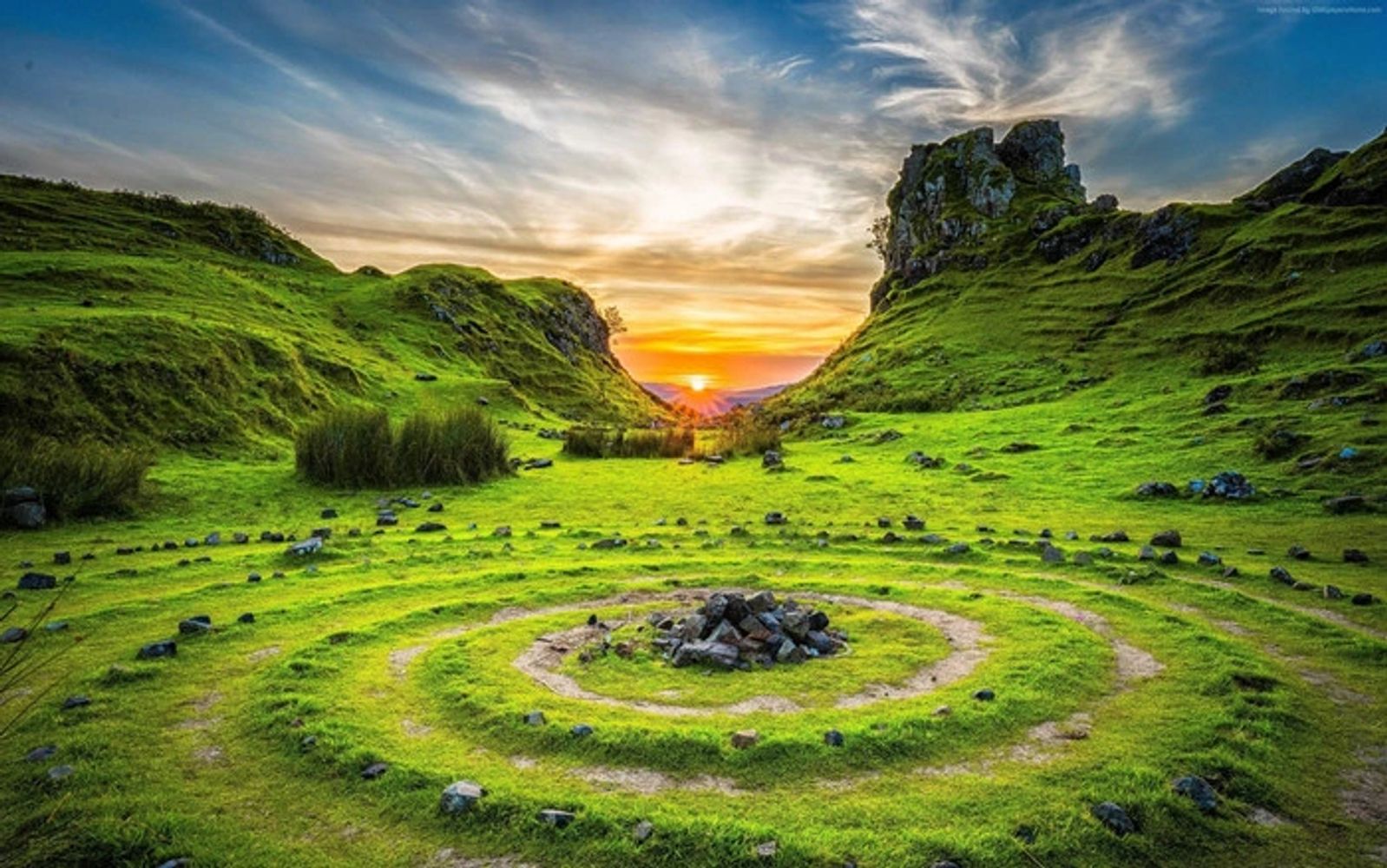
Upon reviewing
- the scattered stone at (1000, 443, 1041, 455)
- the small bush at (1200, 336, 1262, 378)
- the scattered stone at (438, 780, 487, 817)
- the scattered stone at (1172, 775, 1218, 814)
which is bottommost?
the scattered stone at (438, 780, 487, 817)

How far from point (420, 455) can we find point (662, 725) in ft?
82.5

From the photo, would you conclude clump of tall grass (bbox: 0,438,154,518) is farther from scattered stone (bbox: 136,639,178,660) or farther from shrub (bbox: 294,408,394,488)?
scattered stone (bbox: 136,639,178,660)

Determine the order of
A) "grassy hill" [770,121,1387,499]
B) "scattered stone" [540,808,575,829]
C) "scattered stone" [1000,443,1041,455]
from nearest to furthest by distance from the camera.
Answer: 1. "scattered stone" [540,808,575,829]
2. "grassy hill" [770,121,1387,499]
3. "scattered stone" [1000,443,1041,455]

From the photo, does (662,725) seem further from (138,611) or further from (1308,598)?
(1308,598)

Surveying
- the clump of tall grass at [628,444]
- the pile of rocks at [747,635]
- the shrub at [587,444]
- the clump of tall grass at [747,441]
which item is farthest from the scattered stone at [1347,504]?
the shrub at [587,444]

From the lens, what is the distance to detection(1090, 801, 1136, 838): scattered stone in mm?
6117

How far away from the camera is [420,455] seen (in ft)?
100

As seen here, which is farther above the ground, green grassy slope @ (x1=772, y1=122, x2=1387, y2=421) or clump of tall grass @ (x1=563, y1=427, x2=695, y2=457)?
green grassy slope @ (x1=772, y1=122, x2=1387, y2=421)

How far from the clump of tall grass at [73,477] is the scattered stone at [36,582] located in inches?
332

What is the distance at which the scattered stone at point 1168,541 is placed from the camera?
1788 centimetres

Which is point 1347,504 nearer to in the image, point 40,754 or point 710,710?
point 710,710

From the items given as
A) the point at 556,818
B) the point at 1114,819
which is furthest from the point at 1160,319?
the point at 556,818

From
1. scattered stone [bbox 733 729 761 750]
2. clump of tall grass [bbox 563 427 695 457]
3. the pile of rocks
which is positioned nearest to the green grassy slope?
clump of tall grass [bbox 563 427 695 457]

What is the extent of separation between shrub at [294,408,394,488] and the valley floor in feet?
30.0
